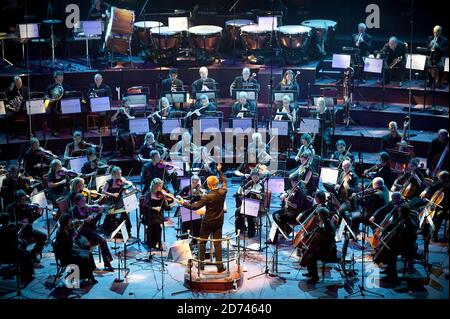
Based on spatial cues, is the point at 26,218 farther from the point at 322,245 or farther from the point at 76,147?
the point at 322,245

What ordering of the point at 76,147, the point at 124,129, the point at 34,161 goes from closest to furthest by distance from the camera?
the point at 34,161, the point at 76,147, the point at 124,129

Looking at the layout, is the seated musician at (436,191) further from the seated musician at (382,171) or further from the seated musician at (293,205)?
the seated musician at (293,205)

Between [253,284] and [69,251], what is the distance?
8.29 feet

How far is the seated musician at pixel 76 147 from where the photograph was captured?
1392 cm

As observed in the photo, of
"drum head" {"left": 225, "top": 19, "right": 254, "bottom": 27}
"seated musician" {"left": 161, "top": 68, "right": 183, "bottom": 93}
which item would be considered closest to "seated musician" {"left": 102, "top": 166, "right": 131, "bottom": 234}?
"seated musician" {"left": 161, "top": 68, "right": 183, "bottom": 93}

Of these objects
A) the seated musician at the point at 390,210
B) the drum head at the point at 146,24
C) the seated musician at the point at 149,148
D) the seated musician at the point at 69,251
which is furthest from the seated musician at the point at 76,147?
the seated musician at the point at 390,210

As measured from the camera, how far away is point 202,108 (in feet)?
50.5

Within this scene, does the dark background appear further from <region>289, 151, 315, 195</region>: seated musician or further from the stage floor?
the stage floor

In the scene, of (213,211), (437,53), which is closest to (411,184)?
(213,211)

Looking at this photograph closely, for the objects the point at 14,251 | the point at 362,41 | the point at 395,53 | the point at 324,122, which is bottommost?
the point at 14,251

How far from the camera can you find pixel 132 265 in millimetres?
12047

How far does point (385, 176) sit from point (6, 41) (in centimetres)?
826
